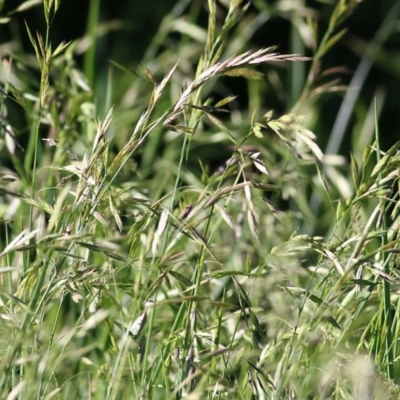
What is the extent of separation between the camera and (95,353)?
1.43 metres

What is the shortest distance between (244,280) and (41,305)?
Result: 1.27 ft

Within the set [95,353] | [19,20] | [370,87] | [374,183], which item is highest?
[374,183]

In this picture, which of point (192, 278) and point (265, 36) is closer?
point (192, 278)

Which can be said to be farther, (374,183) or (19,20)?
(19,20)

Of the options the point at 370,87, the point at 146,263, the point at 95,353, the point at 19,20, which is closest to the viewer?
the point at 146,263

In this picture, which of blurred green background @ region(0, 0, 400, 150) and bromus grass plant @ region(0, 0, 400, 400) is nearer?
bromus grass plant @ region(0, 0, 400, 400)

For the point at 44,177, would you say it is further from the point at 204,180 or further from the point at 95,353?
the point at 204,180

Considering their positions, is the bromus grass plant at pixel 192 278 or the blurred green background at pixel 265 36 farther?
the blurred green background at pixel 265 36

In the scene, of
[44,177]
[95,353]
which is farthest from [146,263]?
[44,177]

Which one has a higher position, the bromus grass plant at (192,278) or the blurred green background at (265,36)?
the bromus grass plant at (192,278)

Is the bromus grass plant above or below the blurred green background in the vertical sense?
above

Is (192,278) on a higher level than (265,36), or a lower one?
higher

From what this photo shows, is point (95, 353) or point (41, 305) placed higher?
point (41, 305)

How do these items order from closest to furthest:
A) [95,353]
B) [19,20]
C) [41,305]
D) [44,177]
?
[41,305]
[95,353]
[44,177]
[19,20]
